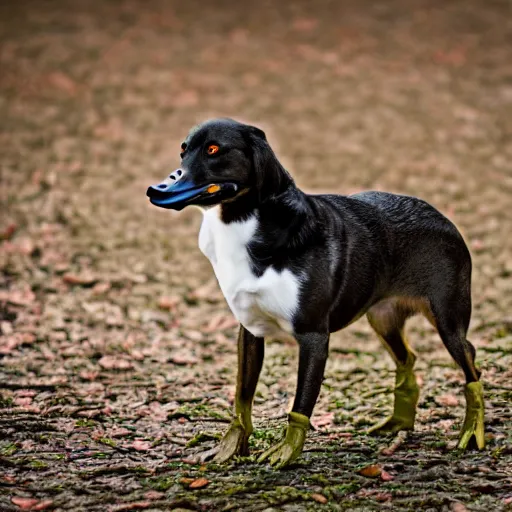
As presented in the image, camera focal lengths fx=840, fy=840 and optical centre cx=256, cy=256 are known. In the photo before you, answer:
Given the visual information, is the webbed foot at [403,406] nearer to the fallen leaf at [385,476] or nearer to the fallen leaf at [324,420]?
the fallen leaf at [324,420]

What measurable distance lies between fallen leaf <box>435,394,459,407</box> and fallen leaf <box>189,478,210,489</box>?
183cm

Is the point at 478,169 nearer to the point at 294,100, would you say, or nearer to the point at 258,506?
the point at 294,100

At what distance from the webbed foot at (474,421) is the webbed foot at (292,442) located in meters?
0.93

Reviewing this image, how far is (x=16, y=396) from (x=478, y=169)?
628 cm

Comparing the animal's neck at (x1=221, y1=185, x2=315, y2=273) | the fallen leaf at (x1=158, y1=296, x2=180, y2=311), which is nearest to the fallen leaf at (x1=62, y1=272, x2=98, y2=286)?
the fallen leaf at (x1=158, y1=296, x2=180, y2=311)

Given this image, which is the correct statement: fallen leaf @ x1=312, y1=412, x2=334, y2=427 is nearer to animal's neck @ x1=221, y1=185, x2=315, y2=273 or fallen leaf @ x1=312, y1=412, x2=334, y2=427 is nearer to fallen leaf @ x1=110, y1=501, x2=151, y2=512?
fallen leaf @ x1=110, y1=501, x2=151, y2=512

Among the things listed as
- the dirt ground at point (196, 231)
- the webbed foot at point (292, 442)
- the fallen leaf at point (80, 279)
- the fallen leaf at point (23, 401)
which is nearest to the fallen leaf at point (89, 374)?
the dirt ground at point (196, 231)

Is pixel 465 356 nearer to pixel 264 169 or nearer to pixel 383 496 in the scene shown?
pixel 383 496

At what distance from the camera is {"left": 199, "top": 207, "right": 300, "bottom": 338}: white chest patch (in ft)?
12.3

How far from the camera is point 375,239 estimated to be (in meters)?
4.08

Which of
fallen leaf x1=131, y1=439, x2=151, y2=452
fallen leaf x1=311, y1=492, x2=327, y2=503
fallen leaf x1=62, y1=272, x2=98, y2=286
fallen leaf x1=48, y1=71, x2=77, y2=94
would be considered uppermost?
fallen leaf x1=48, y1=71, x2=77, y2=94

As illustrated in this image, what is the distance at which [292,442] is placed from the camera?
3939 millimetres

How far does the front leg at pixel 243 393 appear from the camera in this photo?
416 cm

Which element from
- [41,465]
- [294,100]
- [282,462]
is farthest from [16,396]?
[294,100]
